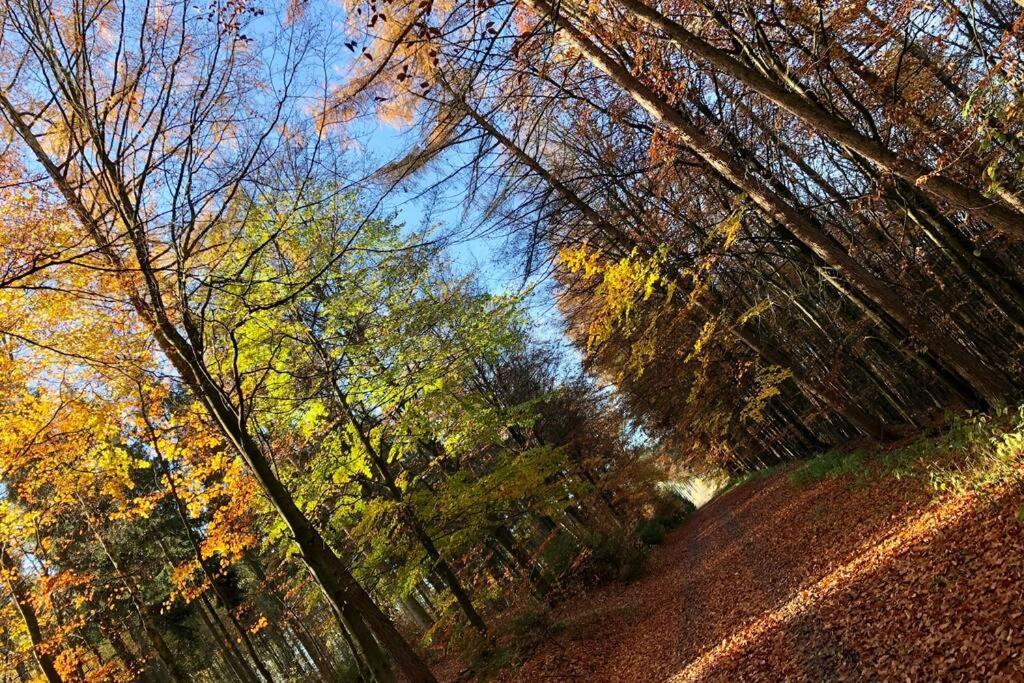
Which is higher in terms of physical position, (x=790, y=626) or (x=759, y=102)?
(x=759, y=102)

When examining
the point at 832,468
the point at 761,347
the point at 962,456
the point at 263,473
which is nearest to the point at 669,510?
the point at 832,468

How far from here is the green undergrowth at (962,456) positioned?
17.7 feet

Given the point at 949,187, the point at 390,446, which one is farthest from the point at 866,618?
the point at 390,446

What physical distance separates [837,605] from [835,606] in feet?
0.08

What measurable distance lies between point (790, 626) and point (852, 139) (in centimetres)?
474

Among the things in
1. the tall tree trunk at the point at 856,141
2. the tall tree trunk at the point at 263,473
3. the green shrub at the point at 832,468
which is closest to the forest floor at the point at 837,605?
the green shrub at the point at 832,468

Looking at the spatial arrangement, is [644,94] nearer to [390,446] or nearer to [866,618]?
[866,618]

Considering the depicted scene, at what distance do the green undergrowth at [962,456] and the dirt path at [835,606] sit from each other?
25 centimetres

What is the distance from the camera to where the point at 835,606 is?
548cm

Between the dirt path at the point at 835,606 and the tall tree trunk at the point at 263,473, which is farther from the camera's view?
the tall tree trunk at the point at 263,473

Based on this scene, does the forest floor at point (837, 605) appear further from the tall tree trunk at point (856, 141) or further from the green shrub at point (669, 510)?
the green shrub at point (669, 510)

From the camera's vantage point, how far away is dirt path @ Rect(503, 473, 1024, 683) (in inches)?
154

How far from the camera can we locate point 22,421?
360 inches

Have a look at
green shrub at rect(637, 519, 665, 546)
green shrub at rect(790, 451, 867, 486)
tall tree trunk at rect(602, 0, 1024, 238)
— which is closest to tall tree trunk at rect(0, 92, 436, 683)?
tall tree trunk at rect(602, 0, 1024, 238)
